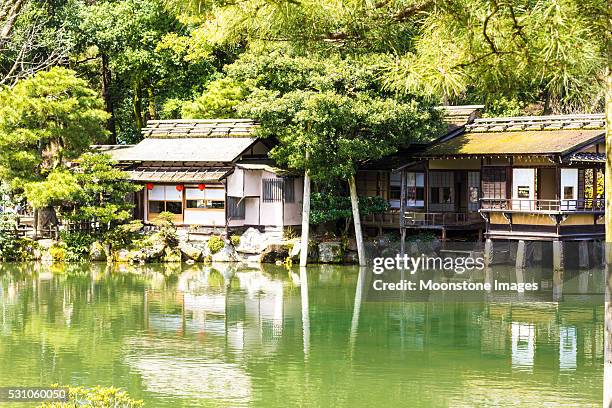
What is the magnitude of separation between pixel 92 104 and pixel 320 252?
7.86 meters

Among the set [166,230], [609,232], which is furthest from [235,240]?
[609,232]

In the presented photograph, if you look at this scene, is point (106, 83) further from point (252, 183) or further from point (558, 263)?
point (558, 263)

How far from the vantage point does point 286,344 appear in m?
17.5

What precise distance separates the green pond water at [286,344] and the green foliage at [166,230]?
3.78 metres

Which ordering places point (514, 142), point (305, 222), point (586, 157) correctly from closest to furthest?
point (586, 157)
point (514, 142)
point (305, 222)

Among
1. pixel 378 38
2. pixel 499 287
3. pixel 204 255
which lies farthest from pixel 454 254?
pixel 378 38

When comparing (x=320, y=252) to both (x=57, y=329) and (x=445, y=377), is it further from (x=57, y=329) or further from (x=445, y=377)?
(x=445, y=377)

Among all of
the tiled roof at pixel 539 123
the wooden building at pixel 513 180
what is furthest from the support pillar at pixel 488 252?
the tiled roof at pixel 539 123

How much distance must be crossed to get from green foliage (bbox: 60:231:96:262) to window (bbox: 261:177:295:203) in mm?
5278

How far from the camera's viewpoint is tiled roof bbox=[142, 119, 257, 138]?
100ft

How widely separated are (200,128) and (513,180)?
1008cm

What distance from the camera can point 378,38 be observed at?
33.0 feet

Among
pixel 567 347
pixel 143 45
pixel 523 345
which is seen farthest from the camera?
pixel 143 45

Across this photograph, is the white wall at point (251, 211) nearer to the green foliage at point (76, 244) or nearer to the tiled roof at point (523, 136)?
the green foliage at point (76, 244)
